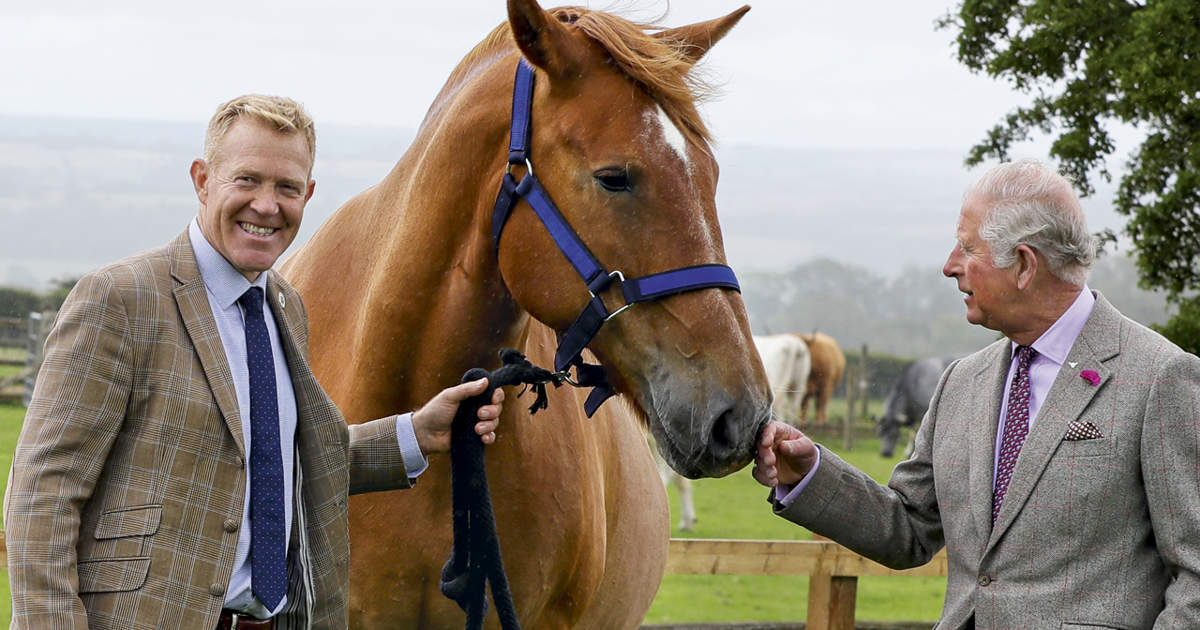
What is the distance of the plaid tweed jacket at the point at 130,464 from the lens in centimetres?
168

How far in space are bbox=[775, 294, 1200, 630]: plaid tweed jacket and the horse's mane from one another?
36.7 inches

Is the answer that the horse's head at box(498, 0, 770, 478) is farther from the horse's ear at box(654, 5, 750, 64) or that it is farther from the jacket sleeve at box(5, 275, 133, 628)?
the jacket sleeve at box(5, 275, 133, 628)

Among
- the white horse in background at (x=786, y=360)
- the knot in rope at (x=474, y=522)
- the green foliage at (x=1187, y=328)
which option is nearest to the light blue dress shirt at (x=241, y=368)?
the knot in rope at (x=474, y=522)

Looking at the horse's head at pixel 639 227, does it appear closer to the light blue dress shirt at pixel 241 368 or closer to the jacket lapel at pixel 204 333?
the light blue dress shirt at pixel 241 368

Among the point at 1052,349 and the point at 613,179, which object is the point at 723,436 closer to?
the point at 613,179

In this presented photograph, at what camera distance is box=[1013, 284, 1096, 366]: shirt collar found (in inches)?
92.1

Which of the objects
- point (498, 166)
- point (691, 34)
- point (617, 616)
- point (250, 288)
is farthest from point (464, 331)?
point (617, 616)

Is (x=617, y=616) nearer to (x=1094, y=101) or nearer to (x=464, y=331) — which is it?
(x=464, y=331)

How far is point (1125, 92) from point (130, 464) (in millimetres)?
7408

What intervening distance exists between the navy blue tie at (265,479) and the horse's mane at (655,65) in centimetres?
100

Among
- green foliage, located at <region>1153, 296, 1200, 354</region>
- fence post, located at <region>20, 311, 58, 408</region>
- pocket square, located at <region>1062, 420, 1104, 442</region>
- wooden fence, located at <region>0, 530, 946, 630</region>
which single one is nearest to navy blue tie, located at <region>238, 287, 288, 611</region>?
pocket square, located at <region>1062, 420, 1104, 442</region>

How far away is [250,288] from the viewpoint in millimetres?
2023

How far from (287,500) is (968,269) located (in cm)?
149

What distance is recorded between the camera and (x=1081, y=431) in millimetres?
2219
